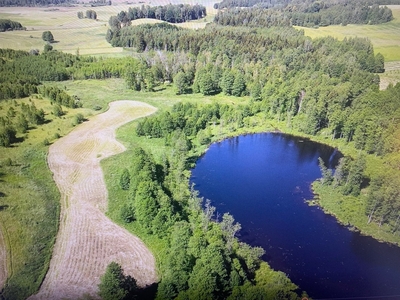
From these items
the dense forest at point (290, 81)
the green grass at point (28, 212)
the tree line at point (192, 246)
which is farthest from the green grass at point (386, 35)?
the green grass at point (28, 212)

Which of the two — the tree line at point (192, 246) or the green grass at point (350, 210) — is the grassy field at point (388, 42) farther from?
the tree line at point (192, 246)

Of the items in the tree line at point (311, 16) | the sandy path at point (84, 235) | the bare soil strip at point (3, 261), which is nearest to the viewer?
the bare soil strip at point (3, 261)

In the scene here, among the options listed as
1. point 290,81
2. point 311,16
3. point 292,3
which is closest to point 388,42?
point 290,81

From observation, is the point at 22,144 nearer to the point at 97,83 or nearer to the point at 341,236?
the point at 97,83

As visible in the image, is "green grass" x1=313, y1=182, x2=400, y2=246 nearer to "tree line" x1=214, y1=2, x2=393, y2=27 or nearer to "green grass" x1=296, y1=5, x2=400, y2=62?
"green grass" x1=296, y1=5, x2=400, y2=62

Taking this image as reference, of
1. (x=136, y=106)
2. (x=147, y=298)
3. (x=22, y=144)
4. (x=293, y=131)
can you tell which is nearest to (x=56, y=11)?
(x=136, y=106)

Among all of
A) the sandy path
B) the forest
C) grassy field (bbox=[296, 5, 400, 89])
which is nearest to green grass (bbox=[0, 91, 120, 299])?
the sandy path

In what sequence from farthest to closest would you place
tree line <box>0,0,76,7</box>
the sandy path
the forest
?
tree line <box>0,0,76,7</box> < the forest < the sandy path
